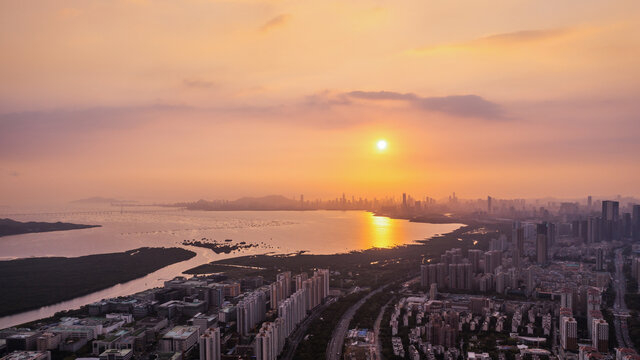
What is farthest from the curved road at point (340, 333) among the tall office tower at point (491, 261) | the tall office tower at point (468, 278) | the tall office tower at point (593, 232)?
the tall office tower at point (593, 232)

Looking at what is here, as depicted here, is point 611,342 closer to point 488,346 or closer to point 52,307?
point 488,346

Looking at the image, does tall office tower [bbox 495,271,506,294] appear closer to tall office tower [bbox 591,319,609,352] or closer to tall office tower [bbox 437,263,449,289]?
tall office tower [bbox 437,263,449,289]

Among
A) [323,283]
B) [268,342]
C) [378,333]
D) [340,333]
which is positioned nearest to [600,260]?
[323,283]

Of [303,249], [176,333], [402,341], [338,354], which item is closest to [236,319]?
[176,333]

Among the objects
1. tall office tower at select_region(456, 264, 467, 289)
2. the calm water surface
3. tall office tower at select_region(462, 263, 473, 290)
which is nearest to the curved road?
tall office tower at select_region(456, 264, 467, 289)

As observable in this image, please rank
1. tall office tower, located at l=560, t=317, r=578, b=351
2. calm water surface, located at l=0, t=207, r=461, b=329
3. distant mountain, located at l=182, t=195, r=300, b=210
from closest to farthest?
tall office tower, located at l=560, t=317, r=578, b=351 < calm water surface, located at l=0, t=207, r=461, b=329 < distant mountain, located at l=182, t=195, r=300, b=210

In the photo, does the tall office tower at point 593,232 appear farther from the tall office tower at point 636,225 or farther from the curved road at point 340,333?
the curved road at point 340,333
